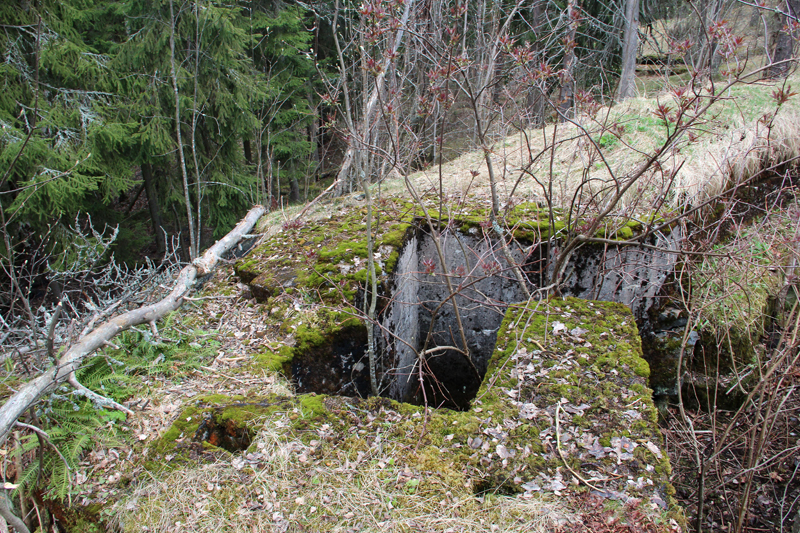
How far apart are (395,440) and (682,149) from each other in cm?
544

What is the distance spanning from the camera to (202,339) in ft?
11.3

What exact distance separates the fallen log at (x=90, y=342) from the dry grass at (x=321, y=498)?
755mm

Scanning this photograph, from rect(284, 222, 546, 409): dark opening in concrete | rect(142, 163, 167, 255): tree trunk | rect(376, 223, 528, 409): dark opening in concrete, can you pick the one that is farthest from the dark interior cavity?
rect(142, 163, 167, 255): tree trunk

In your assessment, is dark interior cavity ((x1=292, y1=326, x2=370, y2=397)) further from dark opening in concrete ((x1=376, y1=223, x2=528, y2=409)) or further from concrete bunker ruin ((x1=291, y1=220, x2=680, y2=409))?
dark opening in concrete ((x1=376, y1=223, x2=528, y2=409))

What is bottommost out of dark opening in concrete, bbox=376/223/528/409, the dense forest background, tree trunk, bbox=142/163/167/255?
dark opening in concrete, bbox=376/223/528/409

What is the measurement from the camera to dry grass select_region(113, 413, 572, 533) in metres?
1.93

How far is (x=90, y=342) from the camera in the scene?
282cm

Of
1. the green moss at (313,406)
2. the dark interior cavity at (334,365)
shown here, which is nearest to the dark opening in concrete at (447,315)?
the dark interior cavity at (334,365)

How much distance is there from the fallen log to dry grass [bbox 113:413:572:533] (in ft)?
2.48

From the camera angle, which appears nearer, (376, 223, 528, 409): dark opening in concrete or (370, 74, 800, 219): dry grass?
(376, 223, 528, 409): dark opening in concrete

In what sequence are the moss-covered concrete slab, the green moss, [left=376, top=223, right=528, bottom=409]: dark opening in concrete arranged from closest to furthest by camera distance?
the moss-covered concrete slab, the green moss, [left=376, top=223, right=528, bottom=409]: dark opening in concrete

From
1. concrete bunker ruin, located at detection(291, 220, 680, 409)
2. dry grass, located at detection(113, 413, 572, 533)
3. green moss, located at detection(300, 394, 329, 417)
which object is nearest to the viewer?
dry grass, located at detection(113, 413, 572, 533)

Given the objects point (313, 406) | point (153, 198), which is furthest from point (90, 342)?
point (153, 198)

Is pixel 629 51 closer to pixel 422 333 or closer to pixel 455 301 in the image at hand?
pixel 422 333
